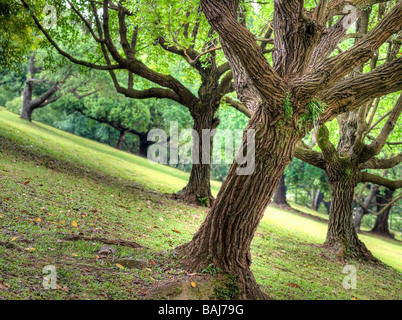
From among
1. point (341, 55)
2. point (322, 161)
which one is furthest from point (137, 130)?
point (341, 55)

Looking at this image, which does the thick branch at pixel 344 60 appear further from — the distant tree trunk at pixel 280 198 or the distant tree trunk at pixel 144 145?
the distant tree trunk at pixel 144 145

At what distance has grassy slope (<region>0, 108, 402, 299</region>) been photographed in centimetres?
532

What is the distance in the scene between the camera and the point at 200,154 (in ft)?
51.9

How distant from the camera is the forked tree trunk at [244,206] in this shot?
607cm

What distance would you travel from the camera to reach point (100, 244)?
23.8 feet

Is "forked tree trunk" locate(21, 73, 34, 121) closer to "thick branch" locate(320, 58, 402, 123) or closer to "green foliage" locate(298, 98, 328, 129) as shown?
"thick branch" locate(320, 58, 402, 123)

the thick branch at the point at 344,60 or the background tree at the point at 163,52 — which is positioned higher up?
the background tree at the point at 163,52

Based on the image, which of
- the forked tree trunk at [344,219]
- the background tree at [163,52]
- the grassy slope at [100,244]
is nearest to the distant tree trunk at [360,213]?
the grassy slope at [100,244]

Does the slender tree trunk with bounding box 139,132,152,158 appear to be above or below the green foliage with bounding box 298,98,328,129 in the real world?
above

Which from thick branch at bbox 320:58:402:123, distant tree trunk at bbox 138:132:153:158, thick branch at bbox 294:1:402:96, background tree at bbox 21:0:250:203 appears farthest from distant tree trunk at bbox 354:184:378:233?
distant tree trunk at bbox 138:132:153:158

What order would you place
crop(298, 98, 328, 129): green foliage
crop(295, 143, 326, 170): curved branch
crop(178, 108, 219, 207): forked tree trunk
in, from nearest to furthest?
crop(298, 98, 328, 129): green foliage → crop(295, 143, 326, 170): curved branch → crop(178, 108, 219, 207): forked tree trunk

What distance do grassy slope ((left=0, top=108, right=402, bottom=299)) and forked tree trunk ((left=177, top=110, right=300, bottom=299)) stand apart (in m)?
0.79

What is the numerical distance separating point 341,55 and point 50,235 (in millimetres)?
5980

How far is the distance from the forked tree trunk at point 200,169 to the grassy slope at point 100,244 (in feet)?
3.28
